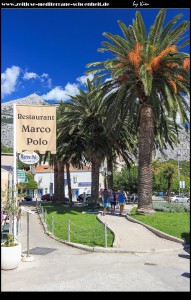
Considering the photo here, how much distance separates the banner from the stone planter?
297 cm

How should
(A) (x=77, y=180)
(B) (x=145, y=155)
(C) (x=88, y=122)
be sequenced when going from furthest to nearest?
1. (A) (x=77, y=180)
2. (C) (x=88, y=122)
3. (B) (x=145, y=155)

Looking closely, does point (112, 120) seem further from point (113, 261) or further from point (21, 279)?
point (21, 279)

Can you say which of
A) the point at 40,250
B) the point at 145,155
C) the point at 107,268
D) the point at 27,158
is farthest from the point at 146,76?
the point at 107,268

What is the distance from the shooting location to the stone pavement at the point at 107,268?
6488 mm

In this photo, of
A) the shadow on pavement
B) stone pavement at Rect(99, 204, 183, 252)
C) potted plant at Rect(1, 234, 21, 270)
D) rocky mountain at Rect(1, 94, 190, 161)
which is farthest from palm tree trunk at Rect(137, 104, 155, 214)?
potted plant at Rect(1, 234, 21, 270)

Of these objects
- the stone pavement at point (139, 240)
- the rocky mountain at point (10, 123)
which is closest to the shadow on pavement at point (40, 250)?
the stone pavement at point (139, 240)

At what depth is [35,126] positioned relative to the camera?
10211 millimetres

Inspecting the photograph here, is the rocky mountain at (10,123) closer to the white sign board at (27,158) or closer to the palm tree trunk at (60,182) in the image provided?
the white sign board at (27,158)

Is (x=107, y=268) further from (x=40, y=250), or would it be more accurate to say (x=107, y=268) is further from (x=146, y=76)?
(x=146, y=76)

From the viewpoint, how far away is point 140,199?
20.6 metres

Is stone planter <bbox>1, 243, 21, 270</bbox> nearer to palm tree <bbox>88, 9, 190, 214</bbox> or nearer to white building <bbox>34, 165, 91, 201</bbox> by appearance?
palm tree <bbox>88, 9, 190, 214</bbox>

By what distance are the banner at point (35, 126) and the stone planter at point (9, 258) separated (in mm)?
2974

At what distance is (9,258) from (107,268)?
2249 millimetres
